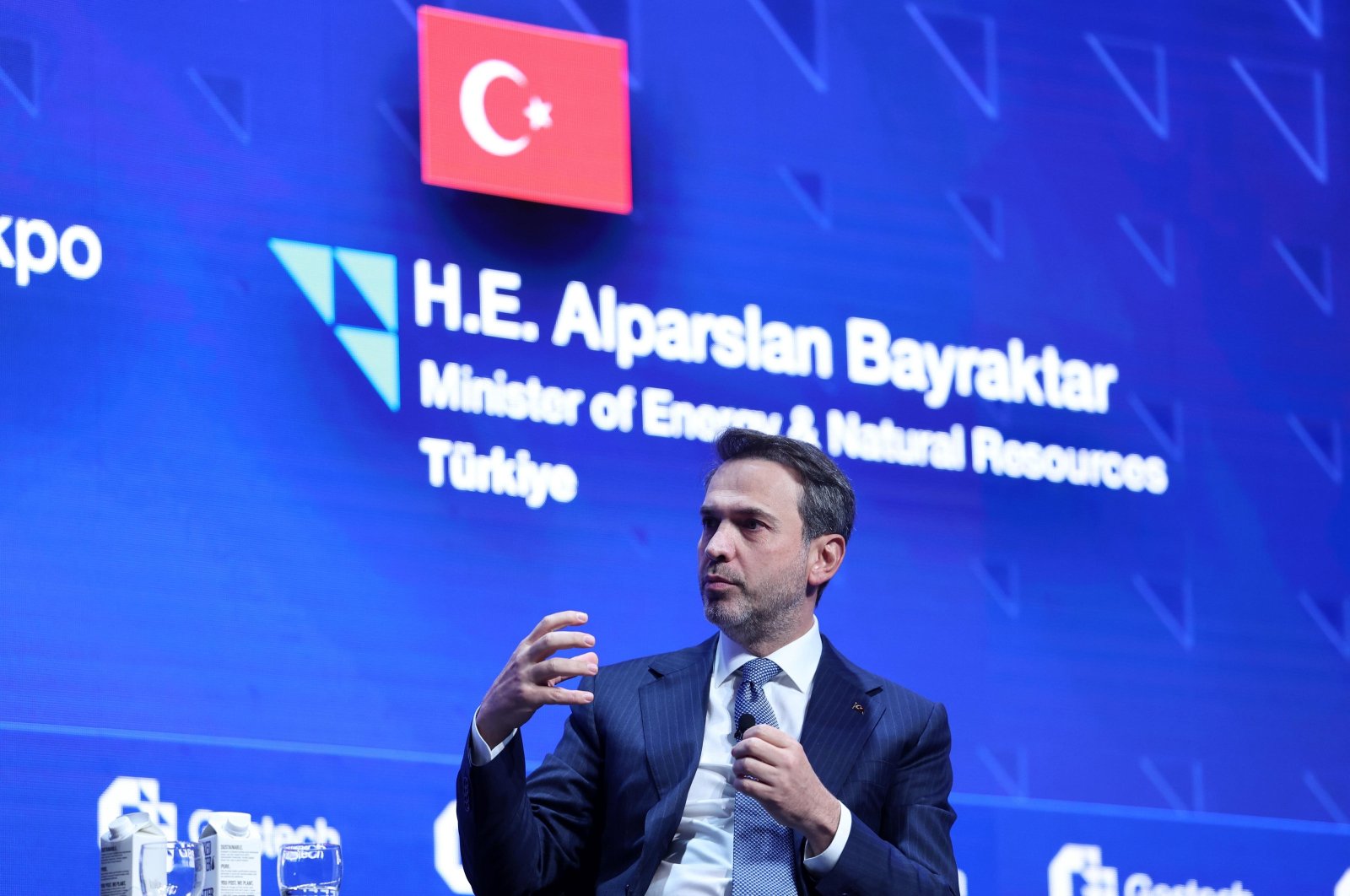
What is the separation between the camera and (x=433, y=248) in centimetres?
438

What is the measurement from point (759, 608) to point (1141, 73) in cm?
243

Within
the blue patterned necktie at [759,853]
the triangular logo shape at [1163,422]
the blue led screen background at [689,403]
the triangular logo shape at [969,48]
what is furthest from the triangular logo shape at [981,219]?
the blue patterned necktie at [759,853]

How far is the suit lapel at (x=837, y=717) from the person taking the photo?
11.0 feet

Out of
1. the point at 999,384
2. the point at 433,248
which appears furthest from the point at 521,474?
the point at 999,384

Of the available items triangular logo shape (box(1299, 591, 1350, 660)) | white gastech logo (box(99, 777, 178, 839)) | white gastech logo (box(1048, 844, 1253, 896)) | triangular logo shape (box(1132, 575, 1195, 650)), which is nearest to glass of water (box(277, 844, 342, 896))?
white gastech logo (box(99, 777, 178, 839))

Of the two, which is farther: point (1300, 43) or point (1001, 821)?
point (1300, 43)

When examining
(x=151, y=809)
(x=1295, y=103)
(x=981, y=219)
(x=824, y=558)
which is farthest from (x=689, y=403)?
(x=1295, y=103)

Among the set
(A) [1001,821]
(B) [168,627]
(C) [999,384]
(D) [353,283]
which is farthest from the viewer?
(C) [999,384]

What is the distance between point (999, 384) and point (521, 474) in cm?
122

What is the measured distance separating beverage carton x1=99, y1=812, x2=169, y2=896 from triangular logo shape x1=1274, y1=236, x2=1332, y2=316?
3.35 m

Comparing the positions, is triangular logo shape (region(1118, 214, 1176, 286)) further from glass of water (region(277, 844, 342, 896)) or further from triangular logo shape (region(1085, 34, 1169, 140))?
glass of water (region(277, 844, 342, 896))

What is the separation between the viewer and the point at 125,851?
306 cm

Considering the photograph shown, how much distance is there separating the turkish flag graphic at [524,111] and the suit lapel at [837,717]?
4.62 feet

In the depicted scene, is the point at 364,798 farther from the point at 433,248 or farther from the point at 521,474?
the point at 433,248
